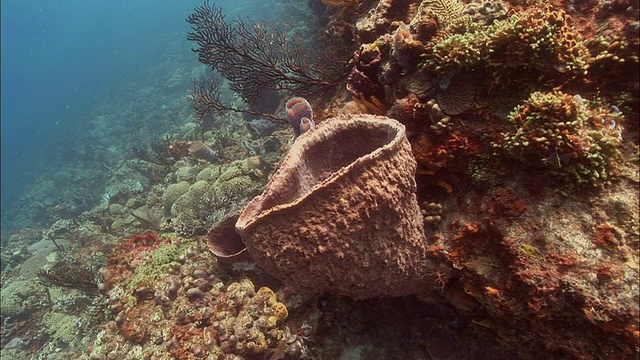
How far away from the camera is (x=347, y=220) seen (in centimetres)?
238

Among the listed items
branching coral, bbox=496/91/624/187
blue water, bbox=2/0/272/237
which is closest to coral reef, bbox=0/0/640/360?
branching coral, bbox=496/91/624/187

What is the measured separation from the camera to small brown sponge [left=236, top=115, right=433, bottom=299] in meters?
2.35

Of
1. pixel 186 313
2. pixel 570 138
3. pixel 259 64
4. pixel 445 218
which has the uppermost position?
pixel 259 64

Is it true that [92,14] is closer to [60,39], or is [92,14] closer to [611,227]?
[60,39]

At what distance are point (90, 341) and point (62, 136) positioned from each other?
3395cm

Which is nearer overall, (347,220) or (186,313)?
(347,220)

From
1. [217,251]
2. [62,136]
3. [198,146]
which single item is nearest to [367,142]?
[217,251]

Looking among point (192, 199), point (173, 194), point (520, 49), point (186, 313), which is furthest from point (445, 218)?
point (173, 194)

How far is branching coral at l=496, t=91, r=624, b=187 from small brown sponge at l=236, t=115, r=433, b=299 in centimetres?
86

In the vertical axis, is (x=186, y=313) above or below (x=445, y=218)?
below

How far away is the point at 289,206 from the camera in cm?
229

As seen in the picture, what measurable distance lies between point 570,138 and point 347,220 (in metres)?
1.62

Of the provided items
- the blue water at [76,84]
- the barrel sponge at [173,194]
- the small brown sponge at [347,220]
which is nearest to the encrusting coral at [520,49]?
the small brown sponge at [347,220]

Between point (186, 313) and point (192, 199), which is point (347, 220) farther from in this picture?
point (192, 199)
